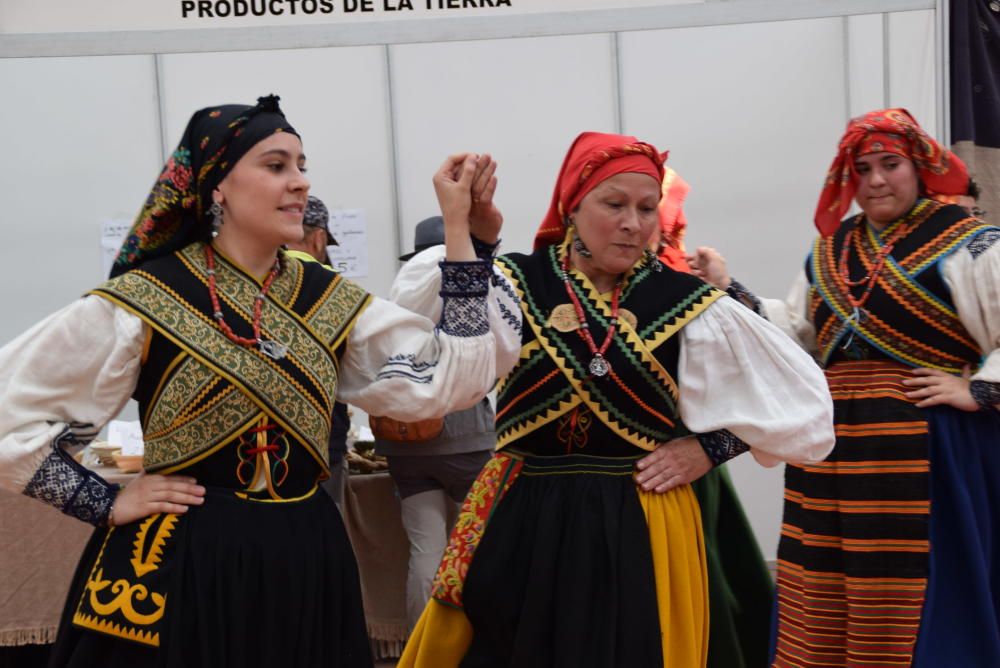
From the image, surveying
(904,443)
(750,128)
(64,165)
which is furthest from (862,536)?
(64,165)

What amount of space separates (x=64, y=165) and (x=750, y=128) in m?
3.15

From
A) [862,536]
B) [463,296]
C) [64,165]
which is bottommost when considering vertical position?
[862,536]

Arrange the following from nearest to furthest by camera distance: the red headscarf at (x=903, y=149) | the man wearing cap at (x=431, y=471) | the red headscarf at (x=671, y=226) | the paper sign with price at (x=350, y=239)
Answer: the red headscarf at (x=903, y=149) < the red headscarf at (x=671, y=226) < the man wearing cap at (x=431, y=471) < the paper sign with price at (x=350, y=239)

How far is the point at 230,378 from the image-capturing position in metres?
2.14

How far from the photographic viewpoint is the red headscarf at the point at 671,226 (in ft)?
12.2

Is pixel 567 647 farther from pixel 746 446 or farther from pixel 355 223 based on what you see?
pixel 355 223

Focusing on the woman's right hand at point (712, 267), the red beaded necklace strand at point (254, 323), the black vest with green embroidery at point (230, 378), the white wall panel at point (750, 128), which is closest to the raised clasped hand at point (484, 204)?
the black vest with green embroidery at point (230, 378)

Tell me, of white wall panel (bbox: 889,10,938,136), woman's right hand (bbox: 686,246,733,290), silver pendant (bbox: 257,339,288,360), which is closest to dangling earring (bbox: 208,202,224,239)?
silver pendant (bbox: 257,339,288,360)

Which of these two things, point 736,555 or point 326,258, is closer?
point 736,555

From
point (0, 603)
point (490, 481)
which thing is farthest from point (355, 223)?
point (490, 481)

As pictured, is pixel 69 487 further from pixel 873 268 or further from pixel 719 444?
pixel 873 268

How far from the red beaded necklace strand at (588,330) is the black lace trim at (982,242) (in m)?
1.16

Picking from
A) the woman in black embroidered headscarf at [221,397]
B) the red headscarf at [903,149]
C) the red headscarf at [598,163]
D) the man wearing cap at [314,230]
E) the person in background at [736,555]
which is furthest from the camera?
the man wearing cap at [314,230]

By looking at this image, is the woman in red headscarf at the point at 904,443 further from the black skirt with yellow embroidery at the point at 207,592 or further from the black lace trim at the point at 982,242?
the black skirt with yellow embroidery at the point at 207,592
